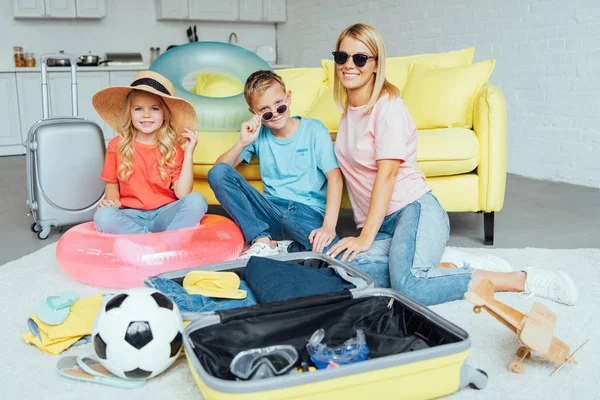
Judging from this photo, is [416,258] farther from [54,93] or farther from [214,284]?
[54,93]

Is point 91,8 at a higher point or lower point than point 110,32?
higher

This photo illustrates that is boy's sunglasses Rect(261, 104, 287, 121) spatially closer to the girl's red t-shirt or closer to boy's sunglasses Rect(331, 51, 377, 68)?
boy's sunglasses Rect(331, 51, 377, 68)

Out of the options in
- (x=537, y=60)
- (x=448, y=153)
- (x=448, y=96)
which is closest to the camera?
(x=448, y=153)

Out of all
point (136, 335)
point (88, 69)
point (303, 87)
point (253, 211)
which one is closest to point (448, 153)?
point (253, 211)

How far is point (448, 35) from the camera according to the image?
4.38m

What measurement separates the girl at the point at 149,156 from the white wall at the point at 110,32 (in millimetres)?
3889

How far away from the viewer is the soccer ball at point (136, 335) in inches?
47.1

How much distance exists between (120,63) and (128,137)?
12.2 ft

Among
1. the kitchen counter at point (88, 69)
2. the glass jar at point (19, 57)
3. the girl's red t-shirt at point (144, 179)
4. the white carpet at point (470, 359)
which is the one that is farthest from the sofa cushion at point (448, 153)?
the glass jar at point (19, 57)

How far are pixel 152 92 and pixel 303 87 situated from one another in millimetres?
1041

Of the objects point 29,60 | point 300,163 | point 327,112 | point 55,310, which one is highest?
point 29,60

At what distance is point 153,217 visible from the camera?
2213 mm

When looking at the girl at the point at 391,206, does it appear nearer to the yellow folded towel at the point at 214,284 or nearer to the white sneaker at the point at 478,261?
the white sneaker at the point at 478,261

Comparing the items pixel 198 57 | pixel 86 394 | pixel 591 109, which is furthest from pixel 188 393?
pixel 591 109
